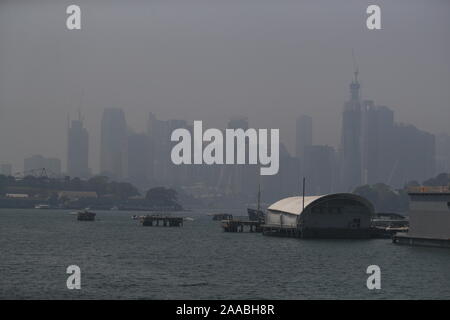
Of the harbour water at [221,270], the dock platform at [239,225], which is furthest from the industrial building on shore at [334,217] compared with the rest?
the dock platform at [239,225]

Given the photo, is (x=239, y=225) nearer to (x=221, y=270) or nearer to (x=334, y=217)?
(x=334, y=217)

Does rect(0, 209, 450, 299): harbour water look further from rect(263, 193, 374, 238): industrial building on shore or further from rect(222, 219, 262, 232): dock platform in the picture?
rect(222, 219, 262, 232): dock platform

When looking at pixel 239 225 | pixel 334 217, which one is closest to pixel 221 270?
pixel 334 217

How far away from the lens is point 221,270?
62.2 meters

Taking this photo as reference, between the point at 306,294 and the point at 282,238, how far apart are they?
60793mm

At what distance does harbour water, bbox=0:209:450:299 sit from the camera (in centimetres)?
4869

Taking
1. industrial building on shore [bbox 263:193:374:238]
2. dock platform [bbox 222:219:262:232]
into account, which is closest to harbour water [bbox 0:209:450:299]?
industrial building on shore [bbox 263:193:374:238]

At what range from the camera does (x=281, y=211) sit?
113312 mm

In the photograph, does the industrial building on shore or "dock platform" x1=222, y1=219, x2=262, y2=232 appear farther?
"dock platform" x1=222, y1=219, x2=262, y2=232

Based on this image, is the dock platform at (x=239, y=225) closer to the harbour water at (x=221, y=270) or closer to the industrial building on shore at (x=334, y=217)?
the industrial building on shore at (x=334, y=217)
